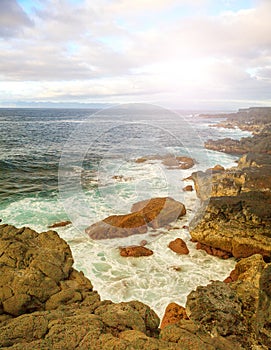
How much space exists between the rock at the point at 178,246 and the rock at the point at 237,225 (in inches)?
30.0

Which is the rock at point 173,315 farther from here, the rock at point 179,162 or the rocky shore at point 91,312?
the rock at point 179,162

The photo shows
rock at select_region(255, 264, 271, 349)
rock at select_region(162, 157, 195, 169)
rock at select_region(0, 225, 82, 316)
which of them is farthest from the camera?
rock at select_region(162, 157, 195, 169)

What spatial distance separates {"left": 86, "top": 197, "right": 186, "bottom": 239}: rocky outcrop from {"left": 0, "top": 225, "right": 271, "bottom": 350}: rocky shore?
5788mm

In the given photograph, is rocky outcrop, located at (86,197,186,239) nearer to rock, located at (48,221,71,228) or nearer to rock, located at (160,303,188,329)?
rock, located at (48,221,71,228)

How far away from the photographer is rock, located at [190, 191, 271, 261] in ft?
40.3

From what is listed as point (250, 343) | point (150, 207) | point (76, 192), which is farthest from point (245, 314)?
point (76, 192)

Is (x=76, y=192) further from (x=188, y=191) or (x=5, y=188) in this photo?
(x=188, y=191)

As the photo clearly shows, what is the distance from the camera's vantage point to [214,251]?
12984 millimetres

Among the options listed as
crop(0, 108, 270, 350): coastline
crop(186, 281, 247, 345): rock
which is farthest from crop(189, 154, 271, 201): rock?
crop(186, 281, 247, 345): rock

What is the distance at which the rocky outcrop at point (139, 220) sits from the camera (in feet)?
48.1

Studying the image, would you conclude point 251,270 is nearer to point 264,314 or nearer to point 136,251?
point 264,314

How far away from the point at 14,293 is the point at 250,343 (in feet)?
18.5

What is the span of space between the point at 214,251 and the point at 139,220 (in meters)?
4.47

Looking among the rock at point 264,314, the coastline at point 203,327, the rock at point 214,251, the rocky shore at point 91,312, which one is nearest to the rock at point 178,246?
the rock at point 214,251
